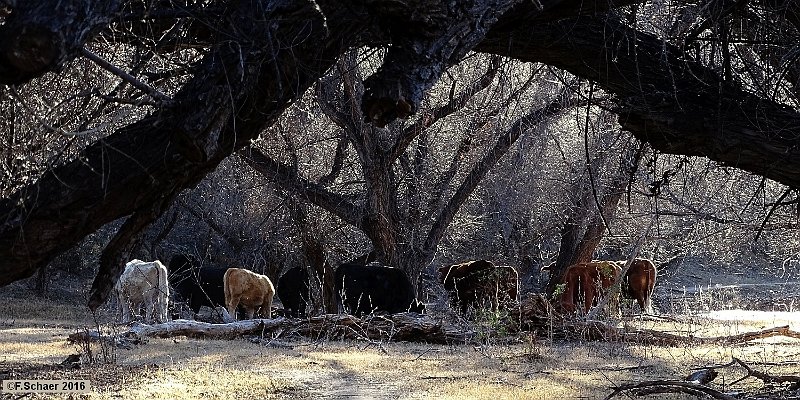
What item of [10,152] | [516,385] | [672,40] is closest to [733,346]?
[516,385]

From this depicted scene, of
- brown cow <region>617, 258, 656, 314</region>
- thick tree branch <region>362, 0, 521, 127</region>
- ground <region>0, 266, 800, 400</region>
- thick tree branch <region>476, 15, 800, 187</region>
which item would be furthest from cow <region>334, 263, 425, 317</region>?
thick tree branch <region>362, 0, 521, 127</region>

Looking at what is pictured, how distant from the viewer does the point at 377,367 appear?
8727 millimetres

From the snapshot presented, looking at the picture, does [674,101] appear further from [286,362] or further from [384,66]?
[286,362]

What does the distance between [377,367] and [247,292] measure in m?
8.74

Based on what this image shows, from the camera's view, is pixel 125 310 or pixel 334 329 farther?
pixel 125 310

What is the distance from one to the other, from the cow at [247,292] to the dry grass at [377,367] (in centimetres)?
503

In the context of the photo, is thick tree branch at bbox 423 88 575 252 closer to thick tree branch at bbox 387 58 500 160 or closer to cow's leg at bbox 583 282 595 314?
thick tree branch at bbox 387 58 500 160

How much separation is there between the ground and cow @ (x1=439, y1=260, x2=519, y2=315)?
9.10 feet

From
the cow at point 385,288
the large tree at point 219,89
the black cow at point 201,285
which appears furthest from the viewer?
the black cow at point 201,285

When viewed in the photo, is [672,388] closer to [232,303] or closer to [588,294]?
[588,294]

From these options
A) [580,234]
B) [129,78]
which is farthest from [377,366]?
[580,234]

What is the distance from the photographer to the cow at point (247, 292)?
1697 cm

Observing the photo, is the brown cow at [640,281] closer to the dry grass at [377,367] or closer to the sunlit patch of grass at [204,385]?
the dry grass at [377,367]

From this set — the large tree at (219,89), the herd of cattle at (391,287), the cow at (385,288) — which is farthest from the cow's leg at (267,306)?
the large tree at (219,89)
